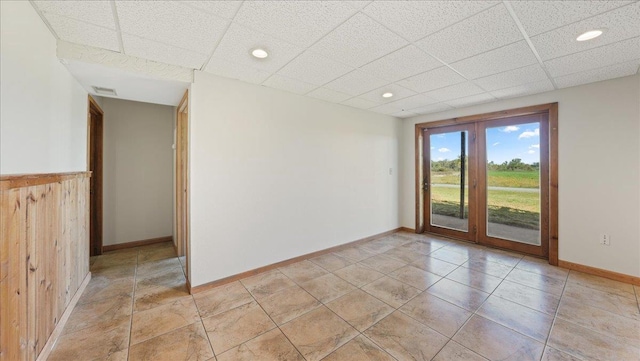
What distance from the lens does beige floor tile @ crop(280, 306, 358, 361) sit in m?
1.83

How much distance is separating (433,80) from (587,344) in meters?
2.92

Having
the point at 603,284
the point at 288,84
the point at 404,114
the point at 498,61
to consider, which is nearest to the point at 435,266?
the point at 603,284

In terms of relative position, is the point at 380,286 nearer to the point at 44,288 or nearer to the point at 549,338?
the point at 549,338

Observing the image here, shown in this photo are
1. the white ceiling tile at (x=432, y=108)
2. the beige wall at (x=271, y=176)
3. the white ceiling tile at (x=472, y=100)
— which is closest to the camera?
the beige wall at (x=271, y=176)

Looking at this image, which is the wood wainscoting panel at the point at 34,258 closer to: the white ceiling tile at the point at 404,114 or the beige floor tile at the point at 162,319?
the beige floor tile at the point at 162,319

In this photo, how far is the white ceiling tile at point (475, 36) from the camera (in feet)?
5.86

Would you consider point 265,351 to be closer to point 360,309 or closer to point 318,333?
point 318,333

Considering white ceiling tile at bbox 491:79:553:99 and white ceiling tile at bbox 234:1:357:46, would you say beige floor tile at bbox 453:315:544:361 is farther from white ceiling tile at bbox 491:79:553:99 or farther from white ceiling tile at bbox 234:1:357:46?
white ceiling tile at bbox 491:79:553:99

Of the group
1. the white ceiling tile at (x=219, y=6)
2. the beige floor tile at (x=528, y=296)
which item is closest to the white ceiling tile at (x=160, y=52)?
the white ceiling tile at (x=219, y=6)

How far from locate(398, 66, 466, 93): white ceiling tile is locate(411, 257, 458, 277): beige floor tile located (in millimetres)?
2535

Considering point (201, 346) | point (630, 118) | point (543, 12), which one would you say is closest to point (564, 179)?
point (630, 118)

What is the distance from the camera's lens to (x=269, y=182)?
10.9ft

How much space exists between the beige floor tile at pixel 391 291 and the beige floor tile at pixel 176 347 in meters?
1.70

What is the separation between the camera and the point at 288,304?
245 centimetres
